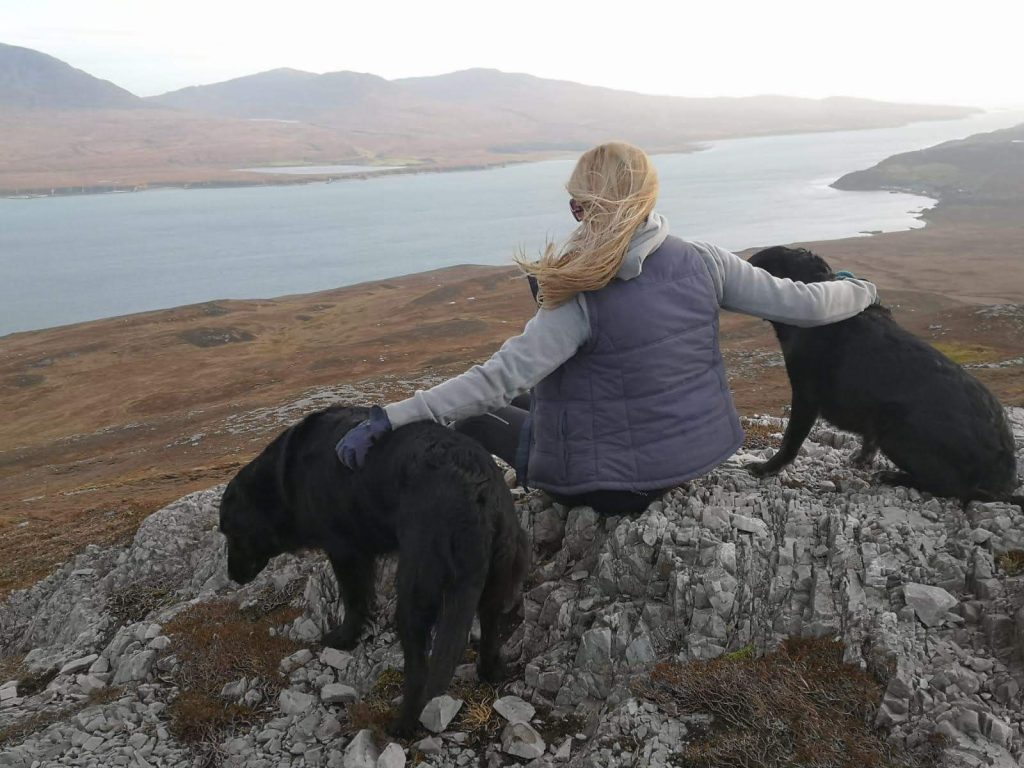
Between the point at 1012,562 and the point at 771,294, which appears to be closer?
the point at 1012,562

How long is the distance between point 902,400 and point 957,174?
136 meters

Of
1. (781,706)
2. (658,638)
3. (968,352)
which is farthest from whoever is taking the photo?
(968,352)

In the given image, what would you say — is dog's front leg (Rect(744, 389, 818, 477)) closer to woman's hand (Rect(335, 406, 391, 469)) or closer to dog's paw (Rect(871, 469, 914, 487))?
dog's paw (Rect(871, 469, 914, 487))

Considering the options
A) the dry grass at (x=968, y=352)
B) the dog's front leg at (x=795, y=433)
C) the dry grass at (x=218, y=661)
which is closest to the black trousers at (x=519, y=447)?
the dog's front leg at (x=795, y=433)

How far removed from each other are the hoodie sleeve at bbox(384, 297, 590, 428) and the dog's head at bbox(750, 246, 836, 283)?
6.52ft

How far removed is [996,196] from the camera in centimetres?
10300

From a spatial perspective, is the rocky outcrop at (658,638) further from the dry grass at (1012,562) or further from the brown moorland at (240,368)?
the brown moorland at (240,368)

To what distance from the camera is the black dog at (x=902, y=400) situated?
4664 millimetres

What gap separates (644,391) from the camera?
433 centimetres

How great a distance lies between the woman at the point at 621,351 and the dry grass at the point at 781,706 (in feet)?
3.64

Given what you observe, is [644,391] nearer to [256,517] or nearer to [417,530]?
[417,530]

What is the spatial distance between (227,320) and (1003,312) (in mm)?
47797

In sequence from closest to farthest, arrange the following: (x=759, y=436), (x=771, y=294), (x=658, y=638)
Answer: (x=658, y=638) → (x=771, y=294) → (x=759, y=436)

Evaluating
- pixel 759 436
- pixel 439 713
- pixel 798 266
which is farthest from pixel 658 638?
pixel 759 436
